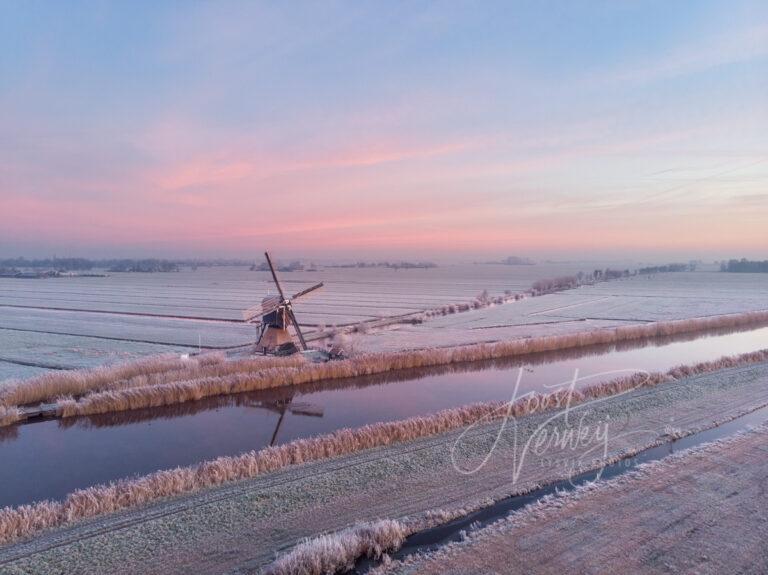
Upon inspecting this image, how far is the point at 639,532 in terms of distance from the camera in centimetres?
783

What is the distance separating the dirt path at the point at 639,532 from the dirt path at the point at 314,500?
4.22 feet

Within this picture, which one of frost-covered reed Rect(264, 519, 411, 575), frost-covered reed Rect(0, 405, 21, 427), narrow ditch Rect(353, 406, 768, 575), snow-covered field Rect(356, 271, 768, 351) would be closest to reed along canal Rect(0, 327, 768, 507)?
frost-covered reed Rect(0, 405, 21, 427)

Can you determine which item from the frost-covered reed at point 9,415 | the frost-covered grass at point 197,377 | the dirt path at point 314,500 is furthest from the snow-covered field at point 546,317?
the dirt path at point 314,500

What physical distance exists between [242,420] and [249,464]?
528 centimetres

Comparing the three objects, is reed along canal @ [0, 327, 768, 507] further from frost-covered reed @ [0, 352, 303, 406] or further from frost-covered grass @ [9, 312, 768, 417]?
frost-covered reed @ [0, 352, 303, 406]

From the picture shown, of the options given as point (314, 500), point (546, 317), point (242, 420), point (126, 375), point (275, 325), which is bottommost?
point (242, 420)

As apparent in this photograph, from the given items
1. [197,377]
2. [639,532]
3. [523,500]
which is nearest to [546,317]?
[197,377]

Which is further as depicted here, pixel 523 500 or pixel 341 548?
pixel 523 500

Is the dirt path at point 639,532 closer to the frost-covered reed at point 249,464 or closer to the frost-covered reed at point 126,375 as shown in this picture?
→ the frost-covered reed at point 249,464

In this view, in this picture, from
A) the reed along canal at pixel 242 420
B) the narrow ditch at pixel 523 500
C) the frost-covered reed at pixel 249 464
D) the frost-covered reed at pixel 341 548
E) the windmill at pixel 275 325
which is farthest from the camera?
the windmill at pixel 275 325

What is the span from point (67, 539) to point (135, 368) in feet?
40.6

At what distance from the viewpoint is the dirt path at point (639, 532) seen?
7.05m

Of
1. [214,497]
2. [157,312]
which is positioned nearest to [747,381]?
[214,497]

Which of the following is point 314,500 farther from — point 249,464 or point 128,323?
point 128,323
